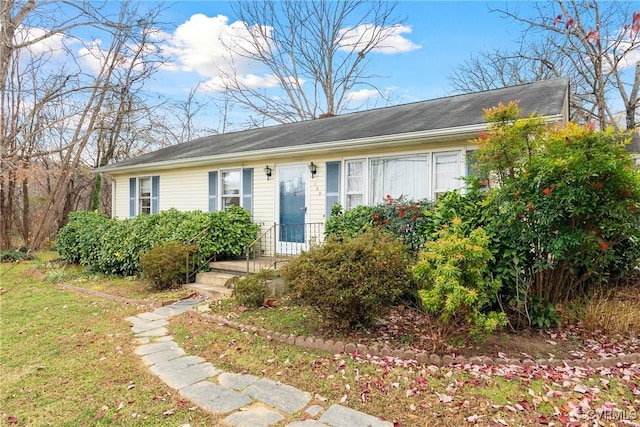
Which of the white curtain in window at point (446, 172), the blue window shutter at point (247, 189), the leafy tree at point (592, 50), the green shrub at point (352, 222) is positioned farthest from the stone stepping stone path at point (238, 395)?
the leafy tree at point (592, 50)

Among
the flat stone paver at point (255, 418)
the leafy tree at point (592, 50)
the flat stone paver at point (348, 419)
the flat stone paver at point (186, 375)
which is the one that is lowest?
the flat stone paver at point (186, 375)

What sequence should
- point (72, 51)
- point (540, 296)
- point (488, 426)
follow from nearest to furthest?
point (488, 426) → point (540, 296) → point (72, 51)

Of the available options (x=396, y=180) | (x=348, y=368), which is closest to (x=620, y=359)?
(x=348, y=368)

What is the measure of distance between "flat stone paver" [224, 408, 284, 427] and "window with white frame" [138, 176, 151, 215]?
10.7m

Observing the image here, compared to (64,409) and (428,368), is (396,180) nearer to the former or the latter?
(428,368)

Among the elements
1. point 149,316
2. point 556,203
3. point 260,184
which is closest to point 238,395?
point 149,316

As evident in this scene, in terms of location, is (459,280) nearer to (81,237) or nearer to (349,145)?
(349,145)

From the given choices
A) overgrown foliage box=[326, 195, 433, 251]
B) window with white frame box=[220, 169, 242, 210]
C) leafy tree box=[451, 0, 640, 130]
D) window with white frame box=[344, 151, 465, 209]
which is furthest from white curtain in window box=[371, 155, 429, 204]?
leafy tree box=[451, 0, 640, 130]

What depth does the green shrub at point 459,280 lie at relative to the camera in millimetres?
3471

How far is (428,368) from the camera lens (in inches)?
137

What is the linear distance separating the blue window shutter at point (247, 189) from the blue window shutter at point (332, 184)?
90.4 inches

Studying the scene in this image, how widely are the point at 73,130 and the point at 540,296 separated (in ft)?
52.9

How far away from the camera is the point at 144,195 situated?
12312 mm

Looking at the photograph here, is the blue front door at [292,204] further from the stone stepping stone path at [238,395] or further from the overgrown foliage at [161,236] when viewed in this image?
the stone stepping stone path at [238,395]
